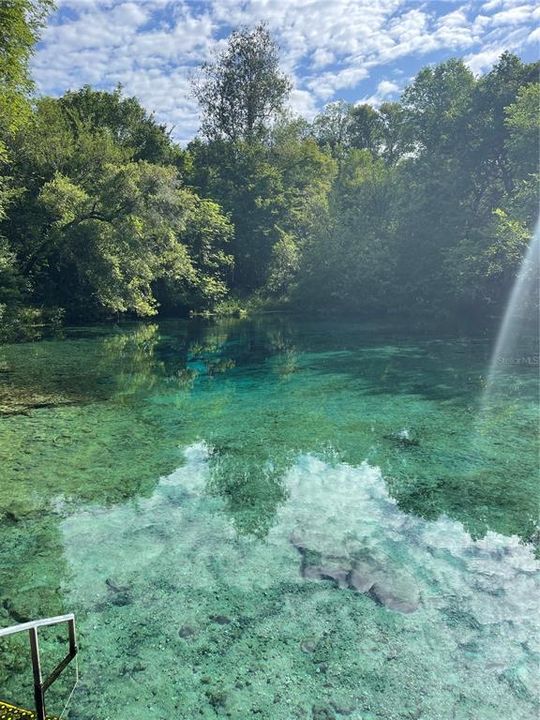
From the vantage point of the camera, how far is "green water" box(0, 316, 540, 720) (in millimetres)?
4117

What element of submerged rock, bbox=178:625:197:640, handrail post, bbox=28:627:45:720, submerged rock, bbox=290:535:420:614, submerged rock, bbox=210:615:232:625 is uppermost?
handrail post, bbox=28:627:45:720

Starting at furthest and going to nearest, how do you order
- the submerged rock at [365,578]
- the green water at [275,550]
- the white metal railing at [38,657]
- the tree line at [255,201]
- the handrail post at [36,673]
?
the tree line at [255,201] → the submerged rock at [365,578] → the green water at [275,550] → the handrail post at [36,673] → the white metal railing at [38,657]

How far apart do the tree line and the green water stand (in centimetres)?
1195

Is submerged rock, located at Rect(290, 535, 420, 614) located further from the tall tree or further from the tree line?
the tall tree

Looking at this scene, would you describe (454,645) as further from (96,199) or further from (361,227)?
(361,227)

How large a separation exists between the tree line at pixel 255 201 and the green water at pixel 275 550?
11951 mm

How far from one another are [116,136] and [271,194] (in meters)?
11.3


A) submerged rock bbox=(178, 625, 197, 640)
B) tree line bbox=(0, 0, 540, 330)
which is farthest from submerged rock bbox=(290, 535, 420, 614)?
tree line bbox=(0, 0, 540, 330)

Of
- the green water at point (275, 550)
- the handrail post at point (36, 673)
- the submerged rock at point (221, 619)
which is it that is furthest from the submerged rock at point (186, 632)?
the handrail post at point (36, 673)

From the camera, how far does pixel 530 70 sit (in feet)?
86.1

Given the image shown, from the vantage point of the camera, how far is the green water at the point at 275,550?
13.5ft

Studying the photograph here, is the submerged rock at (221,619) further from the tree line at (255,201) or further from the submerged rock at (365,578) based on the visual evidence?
the tree line at (255,201)

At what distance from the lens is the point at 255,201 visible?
116ft

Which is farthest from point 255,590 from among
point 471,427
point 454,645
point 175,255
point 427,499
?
point 175,255
